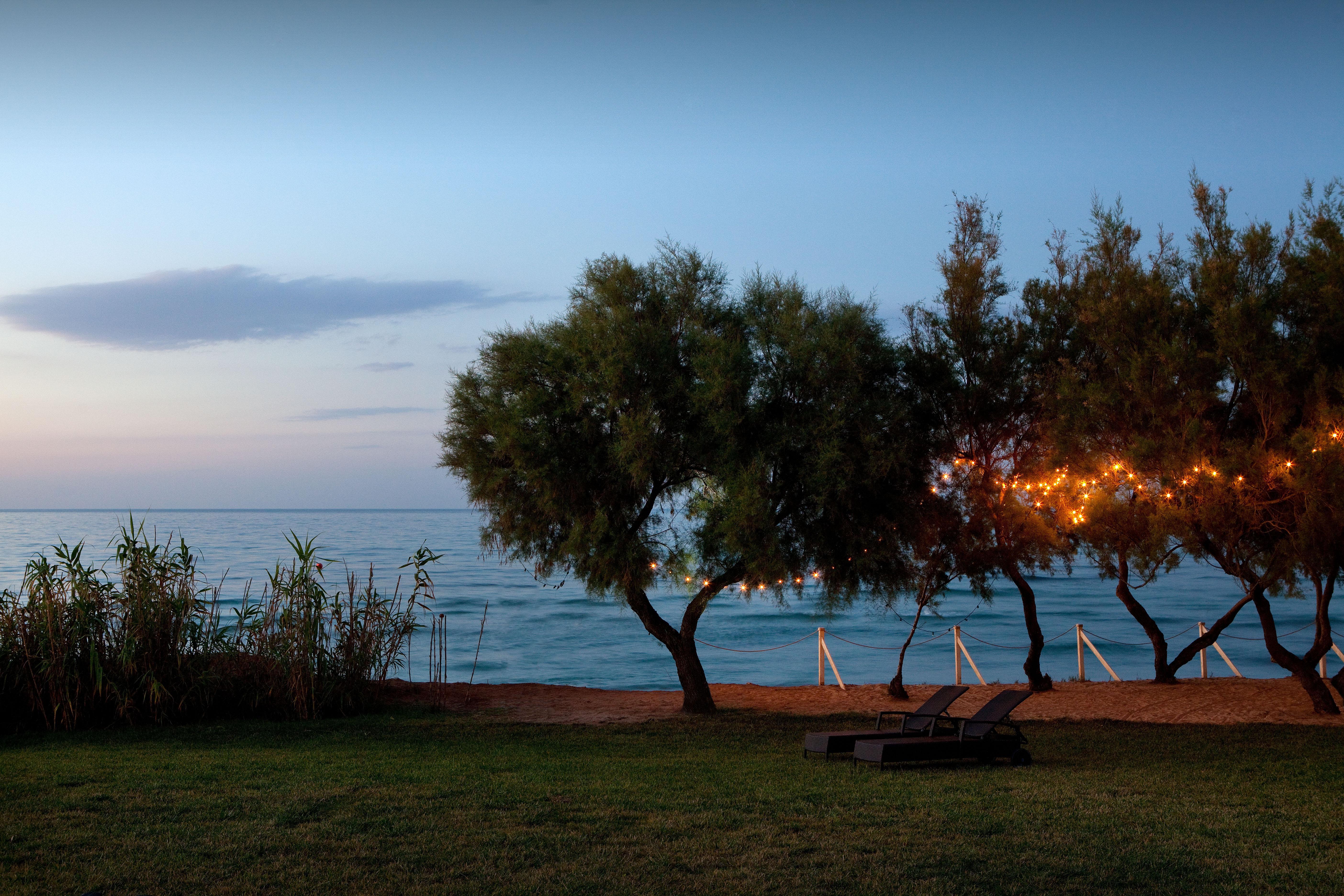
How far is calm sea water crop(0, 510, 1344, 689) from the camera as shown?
1118 inches

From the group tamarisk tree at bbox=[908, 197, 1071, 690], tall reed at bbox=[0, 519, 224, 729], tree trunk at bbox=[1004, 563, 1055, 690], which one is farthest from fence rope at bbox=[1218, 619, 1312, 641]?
tall reed at bbox=[0, 519, 224, 729]

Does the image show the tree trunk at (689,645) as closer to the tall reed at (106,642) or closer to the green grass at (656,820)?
the green grass at (656,820)

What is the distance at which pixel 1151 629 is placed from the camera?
15.5m

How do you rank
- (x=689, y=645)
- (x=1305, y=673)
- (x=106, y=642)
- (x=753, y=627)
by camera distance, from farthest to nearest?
(x=753, y=627)
(x=689, y=645)
(x=1305, y=673)
(x=106, y=642)

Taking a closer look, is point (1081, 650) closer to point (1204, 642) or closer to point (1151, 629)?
point (1151, 629)

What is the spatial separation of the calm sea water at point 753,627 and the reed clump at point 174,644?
3987 mm

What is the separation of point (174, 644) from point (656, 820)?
306 inches

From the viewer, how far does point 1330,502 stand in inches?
408

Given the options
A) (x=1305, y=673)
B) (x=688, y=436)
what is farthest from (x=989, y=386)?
(x=1305, y=673)

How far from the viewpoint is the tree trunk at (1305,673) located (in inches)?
482

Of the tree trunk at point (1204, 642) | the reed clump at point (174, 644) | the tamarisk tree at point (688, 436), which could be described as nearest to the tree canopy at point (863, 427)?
the tamarisk tree at point (688, 436)

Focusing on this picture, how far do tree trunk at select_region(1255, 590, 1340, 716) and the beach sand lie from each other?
0.20 metres

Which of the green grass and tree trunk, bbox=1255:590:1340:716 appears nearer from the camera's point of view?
the green grass

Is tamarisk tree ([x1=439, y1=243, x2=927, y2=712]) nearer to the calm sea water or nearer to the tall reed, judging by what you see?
the tall reed
